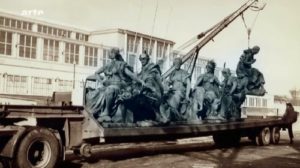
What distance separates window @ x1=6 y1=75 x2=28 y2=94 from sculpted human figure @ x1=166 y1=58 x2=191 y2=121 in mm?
16194

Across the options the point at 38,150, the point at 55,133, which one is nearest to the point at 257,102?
the point at 55,133

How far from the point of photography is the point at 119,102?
11.5 m

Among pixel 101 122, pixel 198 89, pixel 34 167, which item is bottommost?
pixel 34 167

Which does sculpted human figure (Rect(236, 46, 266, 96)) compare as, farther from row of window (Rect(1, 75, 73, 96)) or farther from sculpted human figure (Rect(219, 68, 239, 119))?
row of window (Rect(1, 75, 73, 96))

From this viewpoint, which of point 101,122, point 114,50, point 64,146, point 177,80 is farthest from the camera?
point 177,80

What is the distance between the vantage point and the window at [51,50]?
32.6m

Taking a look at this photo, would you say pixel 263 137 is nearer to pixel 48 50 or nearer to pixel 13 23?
pixel 48 50

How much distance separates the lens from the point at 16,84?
28.5 m

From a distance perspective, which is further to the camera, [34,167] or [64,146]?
[64,146]

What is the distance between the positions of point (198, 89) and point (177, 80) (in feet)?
3.63

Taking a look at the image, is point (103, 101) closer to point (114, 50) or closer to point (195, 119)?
point (114, 50)

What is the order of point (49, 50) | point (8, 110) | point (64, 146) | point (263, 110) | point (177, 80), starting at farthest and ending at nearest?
point (263, 110)
point (49, 50)
point (177, 80)
point (64, 146)
point (8, 110)

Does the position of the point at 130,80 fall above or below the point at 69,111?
above

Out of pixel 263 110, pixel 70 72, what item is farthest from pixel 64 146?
pixel 263 110
